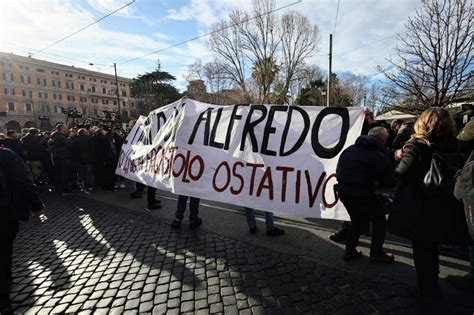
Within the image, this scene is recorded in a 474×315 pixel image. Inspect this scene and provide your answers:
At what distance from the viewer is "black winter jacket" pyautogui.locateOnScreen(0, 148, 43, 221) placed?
259 cm

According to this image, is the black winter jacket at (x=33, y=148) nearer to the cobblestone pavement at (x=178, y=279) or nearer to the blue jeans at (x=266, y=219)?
the cobblestone pavement at (x=178, y=279)

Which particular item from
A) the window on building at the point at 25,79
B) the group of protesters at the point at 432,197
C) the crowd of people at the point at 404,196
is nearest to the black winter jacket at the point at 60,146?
the crowd of people at the point at 404,196

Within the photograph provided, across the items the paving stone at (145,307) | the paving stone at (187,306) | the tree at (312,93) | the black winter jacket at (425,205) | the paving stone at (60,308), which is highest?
the tree at (312,93)

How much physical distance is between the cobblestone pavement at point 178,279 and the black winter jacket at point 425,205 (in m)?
0.73

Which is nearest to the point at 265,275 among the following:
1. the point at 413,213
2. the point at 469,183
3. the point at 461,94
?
the point at 413,213

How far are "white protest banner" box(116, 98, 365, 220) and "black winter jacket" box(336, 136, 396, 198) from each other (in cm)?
29

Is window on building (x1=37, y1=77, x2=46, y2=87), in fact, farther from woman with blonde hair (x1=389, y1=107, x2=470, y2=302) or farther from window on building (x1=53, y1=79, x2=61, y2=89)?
woman with blonde hair (x1=389, y1=107, x2=470, y2=302)

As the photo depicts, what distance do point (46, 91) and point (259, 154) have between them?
3157 inches

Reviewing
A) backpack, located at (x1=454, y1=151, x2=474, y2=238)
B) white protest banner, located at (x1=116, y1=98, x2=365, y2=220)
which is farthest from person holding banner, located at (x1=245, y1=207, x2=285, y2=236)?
backpack, located at (x1=454, y1=151, x2=474, y2=238)

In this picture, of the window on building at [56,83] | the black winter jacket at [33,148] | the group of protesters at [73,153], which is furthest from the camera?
the window on building at [56,83]

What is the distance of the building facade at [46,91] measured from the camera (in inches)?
2318

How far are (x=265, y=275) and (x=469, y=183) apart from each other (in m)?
2.11

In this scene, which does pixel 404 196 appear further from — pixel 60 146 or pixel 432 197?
pixel 60 146

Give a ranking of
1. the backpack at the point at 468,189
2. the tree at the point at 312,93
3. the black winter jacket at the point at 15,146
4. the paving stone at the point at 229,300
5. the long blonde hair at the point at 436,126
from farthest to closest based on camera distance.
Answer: the tree at the point at 312,93, the black winter jacket at the point at 15,146, the paving stone at the point at 229,300, the long blonde hair at the point at 436,126, the backpack at the point at 468,189
